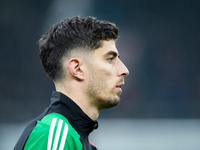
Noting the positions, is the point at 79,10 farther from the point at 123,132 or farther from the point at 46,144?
the point at 46,144

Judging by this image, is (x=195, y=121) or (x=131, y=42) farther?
(x=131, y=42)

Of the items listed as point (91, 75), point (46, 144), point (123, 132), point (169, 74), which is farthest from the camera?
point (169, 74)

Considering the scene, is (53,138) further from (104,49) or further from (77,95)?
(104,49)

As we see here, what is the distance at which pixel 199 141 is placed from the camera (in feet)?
16.9

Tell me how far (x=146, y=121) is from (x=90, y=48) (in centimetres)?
400

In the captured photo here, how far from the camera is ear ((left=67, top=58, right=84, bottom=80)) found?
53.4 inches

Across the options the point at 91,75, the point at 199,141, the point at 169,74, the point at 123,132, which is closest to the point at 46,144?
the point at 91,75

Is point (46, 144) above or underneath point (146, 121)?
underneath

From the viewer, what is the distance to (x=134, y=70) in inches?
216

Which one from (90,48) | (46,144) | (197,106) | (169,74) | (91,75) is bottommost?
(46,144)

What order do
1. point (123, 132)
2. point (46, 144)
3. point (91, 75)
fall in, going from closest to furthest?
point (46, 144)
point (91, 75)
point (123, 132)

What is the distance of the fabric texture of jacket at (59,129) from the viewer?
1.08 metres

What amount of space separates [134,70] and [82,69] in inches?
165

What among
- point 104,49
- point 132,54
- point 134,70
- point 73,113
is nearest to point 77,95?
point 73,113
